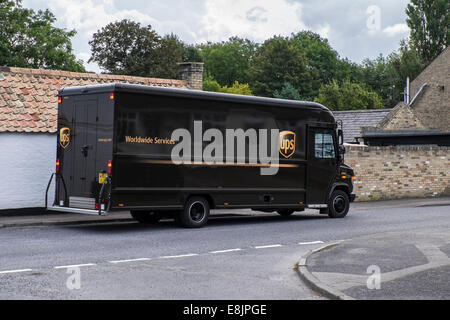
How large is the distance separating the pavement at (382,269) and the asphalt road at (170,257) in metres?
0.35

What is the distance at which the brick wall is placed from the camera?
85.3ft

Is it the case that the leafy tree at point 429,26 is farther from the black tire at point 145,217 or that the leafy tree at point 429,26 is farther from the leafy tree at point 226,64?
the black tire at point 145,217

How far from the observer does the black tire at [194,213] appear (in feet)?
51.3

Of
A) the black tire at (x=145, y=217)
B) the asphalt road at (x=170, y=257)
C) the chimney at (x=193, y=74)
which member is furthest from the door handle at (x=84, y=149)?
the chimney at (x=193, y=74)

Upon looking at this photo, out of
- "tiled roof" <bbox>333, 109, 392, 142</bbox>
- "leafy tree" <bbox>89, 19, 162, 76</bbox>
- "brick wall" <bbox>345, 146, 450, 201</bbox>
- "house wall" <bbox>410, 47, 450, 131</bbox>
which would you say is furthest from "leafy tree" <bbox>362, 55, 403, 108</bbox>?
"brick wall" <bbox>345, 146, 450, 201</bbox>

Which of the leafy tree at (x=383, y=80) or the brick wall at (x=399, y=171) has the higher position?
the leafy tree at (x=383, y=80)

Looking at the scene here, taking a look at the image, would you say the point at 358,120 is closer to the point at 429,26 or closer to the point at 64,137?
the point at 64,137

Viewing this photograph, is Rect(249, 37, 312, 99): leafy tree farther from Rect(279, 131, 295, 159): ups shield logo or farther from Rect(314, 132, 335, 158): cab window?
Rect(279, 131, 295, 159): ups shield logo

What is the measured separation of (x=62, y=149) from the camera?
15.7m

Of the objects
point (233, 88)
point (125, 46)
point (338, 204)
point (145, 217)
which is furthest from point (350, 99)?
point (145, 217)

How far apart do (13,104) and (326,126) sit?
8.54 meters

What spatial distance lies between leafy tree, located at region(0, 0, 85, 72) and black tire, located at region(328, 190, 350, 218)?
105 ft

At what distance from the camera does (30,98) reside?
63.0 ft
